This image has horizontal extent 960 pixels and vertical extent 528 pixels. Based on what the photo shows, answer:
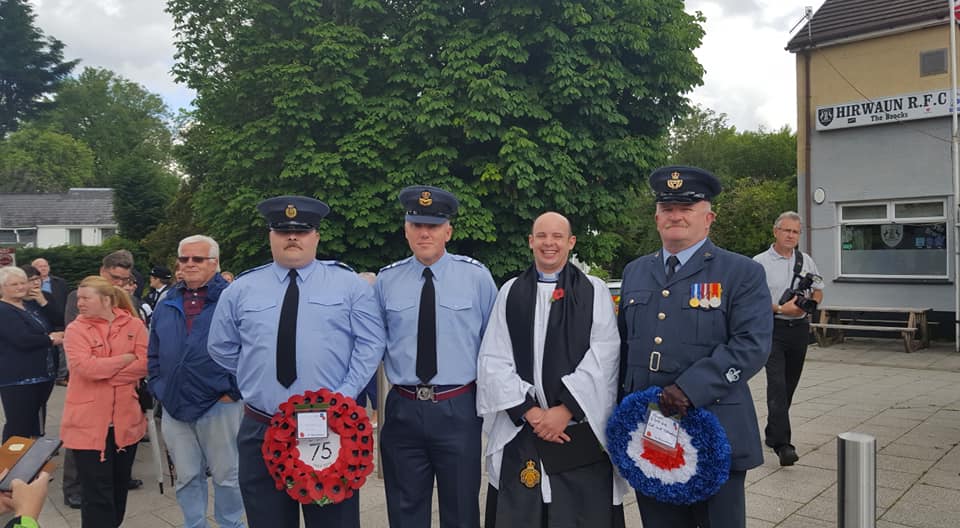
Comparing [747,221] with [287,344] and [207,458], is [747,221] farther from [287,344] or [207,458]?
[287,344]

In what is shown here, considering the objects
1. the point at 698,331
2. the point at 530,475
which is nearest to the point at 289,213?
the point at 530,475

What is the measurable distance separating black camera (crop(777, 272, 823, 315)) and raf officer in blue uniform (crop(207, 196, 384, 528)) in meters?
3.85

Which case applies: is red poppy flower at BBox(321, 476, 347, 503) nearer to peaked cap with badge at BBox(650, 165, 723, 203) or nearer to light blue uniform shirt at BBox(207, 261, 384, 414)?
light blue uniform shirt at BBox(207, 261, 384, 414)

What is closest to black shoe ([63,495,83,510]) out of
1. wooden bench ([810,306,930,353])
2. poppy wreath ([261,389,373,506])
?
poppy wreath ([261,389,373,506])

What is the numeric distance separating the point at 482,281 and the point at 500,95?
8.83 meters

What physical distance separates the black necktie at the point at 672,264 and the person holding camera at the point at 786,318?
111 inches

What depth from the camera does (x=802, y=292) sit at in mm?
5836

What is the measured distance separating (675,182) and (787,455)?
3666 millimetres

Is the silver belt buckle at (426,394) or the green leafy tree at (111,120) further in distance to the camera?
the green leafy tree at (111,120)

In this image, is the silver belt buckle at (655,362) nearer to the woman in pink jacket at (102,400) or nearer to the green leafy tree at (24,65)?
the woman in pink jacket at (102,400)

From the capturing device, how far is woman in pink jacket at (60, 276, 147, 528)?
14.3 feet

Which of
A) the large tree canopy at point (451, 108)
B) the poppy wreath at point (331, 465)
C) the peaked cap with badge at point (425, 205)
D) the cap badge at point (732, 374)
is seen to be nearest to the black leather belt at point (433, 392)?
the poppy wreath at point (331, 465)

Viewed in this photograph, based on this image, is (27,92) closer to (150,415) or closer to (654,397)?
(150,415)

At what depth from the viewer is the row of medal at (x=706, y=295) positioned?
316cm
